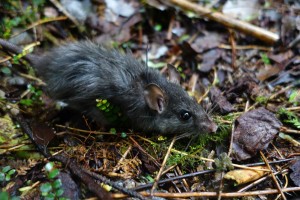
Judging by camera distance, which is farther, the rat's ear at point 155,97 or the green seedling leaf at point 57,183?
the rat's ear at point 155,97

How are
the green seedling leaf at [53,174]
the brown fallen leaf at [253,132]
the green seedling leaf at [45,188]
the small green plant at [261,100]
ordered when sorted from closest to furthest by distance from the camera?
the green seedling leaf at [45,188], the green seedling leaf at [53,174], the brown fallen leaf at [253,132], the small green plant at [261,100]

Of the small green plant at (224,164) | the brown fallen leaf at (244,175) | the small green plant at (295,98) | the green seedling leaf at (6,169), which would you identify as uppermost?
the green seedling leaf at (6,169)

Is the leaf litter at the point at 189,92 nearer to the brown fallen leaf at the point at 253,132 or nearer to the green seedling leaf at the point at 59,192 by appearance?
the brown fallen leaf at the point at 253,132

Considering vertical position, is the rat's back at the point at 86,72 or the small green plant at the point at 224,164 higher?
the rat's back at the point at 86,72

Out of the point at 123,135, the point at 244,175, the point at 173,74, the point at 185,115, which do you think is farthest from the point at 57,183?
the point at 173,74

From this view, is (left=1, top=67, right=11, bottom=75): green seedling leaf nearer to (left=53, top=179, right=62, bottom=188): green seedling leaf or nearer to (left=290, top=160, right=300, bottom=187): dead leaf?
(left=53, top=179, right=62, bottom=188): green seedling leaf

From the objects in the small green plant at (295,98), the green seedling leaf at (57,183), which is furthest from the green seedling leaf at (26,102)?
the small green plant at (295,98)

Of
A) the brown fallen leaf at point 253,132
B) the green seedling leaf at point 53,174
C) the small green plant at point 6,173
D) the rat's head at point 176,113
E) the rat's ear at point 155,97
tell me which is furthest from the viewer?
the rat's head at point 176,113

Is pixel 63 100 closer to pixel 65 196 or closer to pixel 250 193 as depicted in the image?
pixel 65 196

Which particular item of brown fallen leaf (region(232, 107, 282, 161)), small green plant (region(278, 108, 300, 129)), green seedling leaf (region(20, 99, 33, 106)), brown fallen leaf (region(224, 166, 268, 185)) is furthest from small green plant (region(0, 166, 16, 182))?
small green plant (region(278, 108, 300, 129))
